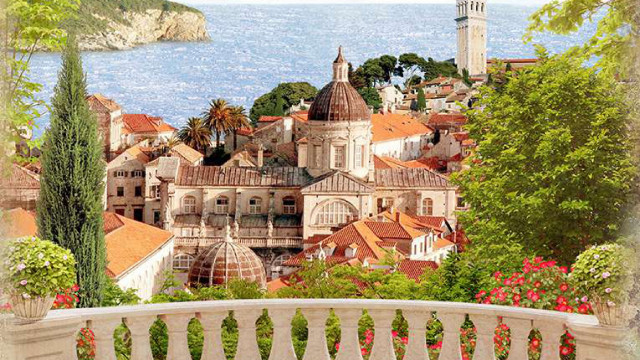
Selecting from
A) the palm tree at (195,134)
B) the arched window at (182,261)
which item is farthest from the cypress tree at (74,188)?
the palm tree at (195,134)

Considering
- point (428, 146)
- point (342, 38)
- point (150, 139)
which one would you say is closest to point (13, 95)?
point (150, 139)

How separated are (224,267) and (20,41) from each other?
879 inches

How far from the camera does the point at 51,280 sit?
945cm

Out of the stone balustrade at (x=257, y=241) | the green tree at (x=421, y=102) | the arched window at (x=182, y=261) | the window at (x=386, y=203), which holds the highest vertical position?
the green tree at (x=421, y=102)

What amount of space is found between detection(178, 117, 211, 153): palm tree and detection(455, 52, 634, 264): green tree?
2787 inches

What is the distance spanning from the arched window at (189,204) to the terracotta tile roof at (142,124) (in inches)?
1178

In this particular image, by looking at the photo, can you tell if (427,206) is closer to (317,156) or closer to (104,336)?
(317,156)

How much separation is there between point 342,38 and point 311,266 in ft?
313

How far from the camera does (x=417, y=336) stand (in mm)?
10258

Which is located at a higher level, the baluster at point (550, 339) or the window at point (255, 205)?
the window at point (255, 205)

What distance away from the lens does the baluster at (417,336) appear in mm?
10164

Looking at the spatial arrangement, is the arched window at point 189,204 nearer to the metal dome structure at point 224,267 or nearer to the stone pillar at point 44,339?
the metal dome structure at point 224,267

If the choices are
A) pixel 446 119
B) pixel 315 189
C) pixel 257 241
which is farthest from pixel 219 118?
pixel 446 119

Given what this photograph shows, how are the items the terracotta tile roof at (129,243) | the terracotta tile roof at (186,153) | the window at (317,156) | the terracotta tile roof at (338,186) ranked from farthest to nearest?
1. the terracotta tile roof at (186,153)
2. the window at (317,156)
3. the terracotta tile roof at (338,186)
4. the terracotta tile roof at (129,243)
